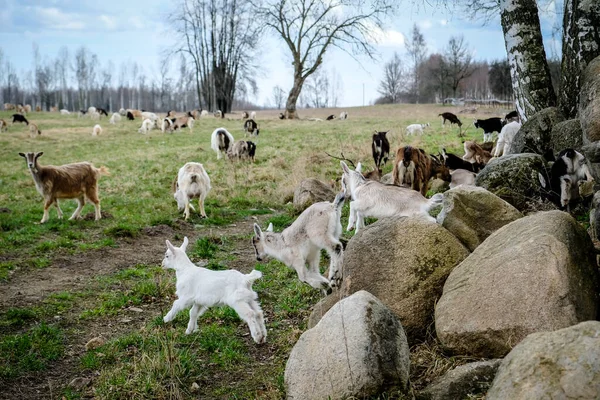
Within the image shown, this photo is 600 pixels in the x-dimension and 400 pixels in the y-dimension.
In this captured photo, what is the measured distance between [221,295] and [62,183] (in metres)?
8.57

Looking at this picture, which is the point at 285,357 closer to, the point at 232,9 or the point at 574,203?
the point at 574,203

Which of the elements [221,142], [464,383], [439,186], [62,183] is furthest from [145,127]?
[464,383]

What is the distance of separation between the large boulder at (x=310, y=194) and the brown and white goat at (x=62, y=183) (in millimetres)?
4965

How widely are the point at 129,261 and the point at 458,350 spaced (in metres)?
6.71

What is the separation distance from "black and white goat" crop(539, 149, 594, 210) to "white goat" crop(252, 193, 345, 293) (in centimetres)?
305

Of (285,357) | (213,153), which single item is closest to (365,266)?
(285,357)

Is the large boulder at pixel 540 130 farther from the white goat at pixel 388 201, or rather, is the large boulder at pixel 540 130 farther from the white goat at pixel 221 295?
the white goat at pixel 221 295

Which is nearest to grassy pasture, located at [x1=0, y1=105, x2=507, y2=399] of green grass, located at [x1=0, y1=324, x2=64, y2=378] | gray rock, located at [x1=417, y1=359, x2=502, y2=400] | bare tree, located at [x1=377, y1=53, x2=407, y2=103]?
green grass, located at [x1=0, y1=324, x2=64, y2=378]

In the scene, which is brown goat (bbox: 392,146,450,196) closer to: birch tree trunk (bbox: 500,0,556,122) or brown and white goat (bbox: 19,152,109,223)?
birch tree trunk (bbox: 500,0,556,122)

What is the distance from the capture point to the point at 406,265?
5555mm

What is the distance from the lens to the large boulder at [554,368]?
10.2 ft

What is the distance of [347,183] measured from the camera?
8969mm

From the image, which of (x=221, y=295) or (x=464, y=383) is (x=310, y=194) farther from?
(x=464, y=383)

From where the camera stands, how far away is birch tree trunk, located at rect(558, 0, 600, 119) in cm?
866
